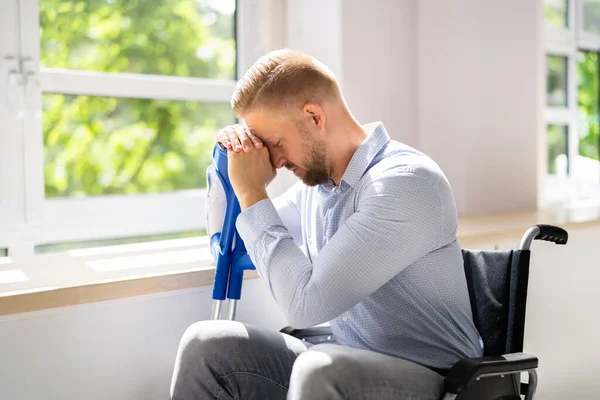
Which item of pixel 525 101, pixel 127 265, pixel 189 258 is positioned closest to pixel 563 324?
pixel 525 101

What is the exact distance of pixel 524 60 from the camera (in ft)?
9.36

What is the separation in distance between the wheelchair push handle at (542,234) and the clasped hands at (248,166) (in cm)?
58

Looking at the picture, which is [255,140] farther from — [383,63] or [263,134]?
[383,63]

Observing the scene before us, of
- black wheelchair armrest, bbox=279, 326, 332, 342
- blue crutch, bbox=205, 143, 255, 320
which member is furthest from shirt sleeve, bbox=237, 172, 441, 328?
black wheelchair armrest, bbox=279, 326, 332, 342

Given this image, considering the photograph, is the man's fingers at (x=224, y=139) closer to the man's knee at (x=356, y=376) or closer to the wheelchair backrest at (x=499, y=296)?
the man's knee at (x=356, y=376)

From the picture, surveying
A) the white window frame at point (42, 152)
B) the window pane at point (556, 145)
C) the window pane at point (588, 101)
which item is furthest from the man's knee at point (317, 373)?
the window pane at point (588, 101)

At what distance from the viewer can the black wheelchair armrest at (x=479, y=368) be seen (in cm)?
126

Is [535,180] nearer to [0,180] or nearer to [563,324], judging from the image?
[563,324]

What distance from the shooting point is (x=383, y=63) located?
8.60 ft

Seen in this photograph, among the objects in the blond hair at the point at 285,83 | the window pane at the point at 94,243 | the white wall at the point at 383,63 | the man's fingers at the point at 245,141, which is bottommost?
the window pane at the point at 94,243

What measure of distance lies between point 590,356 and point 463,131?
92cm

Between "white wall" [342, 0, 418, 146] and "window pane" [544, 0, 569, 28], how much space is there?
1.16 metres

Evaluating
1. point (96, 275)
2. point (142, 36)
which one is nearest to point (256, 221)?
point (96, 275)

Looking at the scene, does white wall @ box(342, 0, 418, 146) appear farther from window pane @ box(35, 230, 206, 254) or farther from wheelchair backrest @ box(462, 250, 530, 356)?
wheelchair backrest @ box(462, 250, 530, 356)
